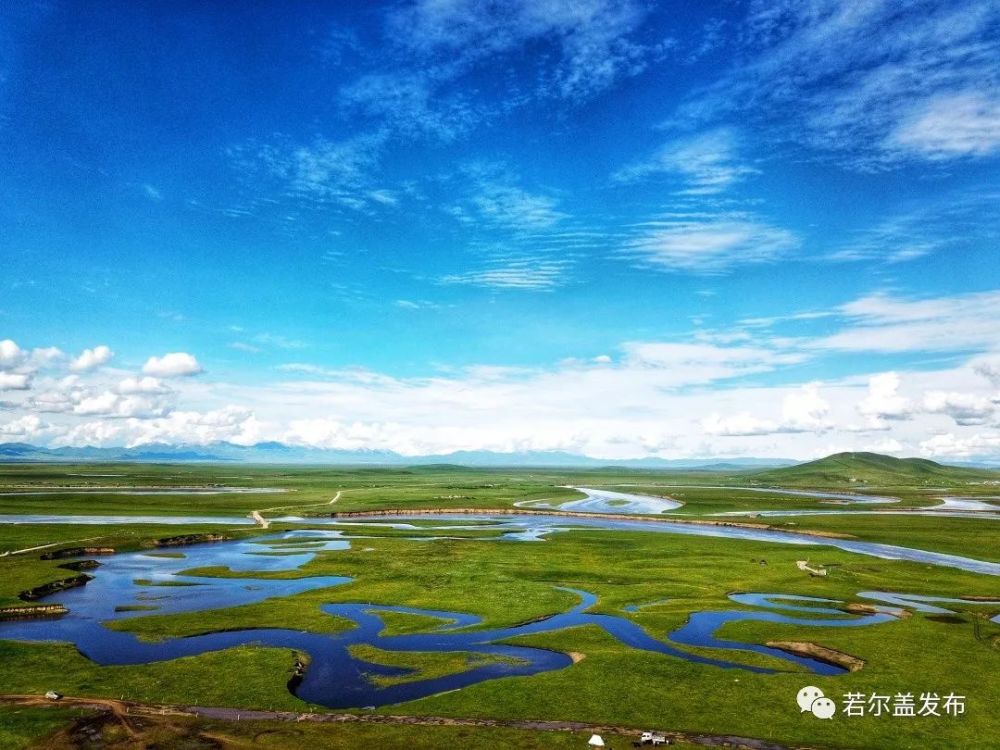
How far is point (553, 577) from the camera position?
76062 millimetres

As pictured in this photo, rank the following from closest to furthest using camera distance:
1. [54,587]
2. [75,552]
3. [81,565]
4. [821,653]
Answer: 1. [821,653]
2. [54,587]
3. [81,565]
4. [75,552]

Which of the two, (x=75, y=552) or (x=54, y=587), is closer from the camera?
(x=54, y=587)

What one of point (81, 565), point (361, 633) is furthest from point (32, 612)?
point (361, 633)

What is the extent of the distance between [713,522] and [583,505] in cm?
5739

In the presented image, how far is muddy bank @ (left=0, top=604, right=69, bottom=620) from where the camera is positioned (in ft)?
178

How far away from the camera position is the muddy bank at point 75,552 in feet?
276

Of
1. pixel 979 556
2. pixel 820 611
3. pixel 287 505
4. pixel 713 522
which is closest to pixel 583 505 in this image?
pixel 713 522

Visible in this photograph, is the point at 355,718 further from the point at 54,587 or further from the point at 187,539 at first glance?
the point at 187,539

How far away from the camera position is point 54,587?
6575 centimetres

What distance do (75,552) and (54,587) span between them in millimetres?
26928

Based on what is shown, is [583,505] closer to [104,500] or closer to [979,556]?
[979,556]

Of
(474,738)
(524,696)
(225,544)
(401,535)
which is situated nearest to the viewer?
(474,738)

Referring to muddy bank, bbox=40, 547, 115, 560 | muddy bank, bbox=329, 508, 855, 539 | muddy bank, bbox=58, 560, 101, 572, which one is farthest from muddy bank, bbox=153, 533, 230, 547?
muddy bank, bbox=329, 508, 855, 539

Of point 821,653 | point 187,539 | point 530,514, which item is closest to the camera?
point 821,653
